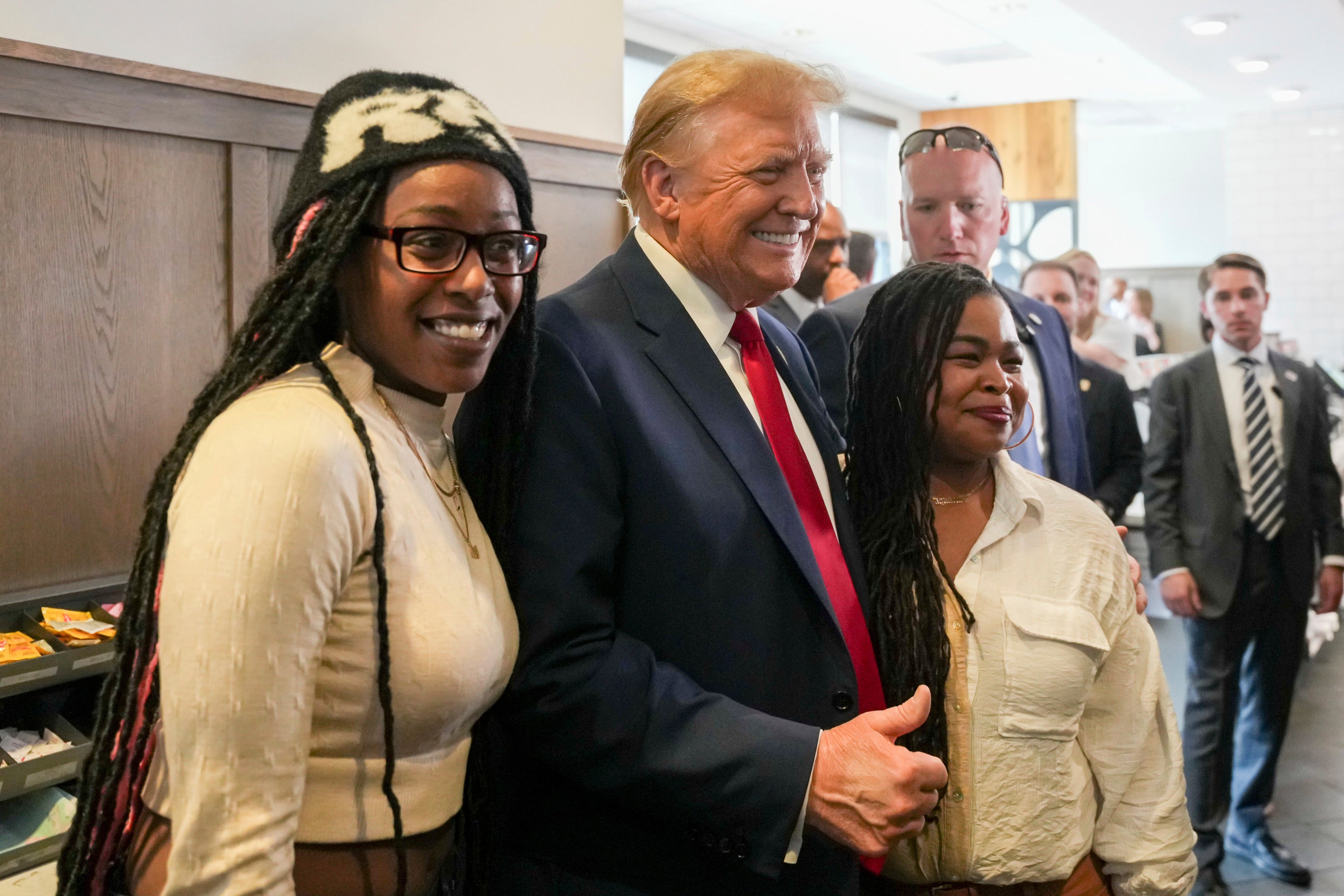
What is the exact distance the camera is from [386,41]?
2.94 metres

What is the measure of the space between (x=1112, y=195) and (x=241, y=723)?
12334 millimetres

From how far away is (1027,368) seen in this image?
7.32 feet

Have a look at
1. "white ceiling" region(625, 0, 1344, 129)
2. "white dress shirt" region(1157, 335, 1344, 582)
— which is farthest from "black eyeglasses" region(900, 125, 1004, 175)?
"white ceiling" region(625, 0, 1344, 129)

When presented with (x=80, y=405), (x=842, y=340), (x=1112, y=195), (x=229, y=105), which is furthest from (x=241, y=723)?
(x=1112, y=195)

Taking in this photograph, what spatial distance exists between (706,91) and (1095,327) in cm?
587

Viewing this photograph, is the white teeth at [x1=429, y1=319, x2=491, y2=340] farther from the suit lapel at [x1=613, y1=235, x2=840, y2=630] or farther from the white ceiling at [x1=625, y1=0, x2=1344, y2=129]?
the white ceiling at [x1=625, y1=0, x2=1344, y2=129]

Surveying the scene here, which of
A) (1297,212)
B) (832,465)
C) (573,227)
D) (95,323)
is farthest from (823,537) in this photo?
(1297,212)

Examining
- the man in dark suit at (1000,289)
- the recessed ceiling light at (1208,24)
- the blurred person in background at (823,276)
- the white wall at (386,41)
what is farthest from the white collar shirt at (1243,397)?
the recessed ceiling light at (1208,24)

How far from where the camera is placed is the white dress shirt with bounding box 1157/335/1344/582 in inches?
136

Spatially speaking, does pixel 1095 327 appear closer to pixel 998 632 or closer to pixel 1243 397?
pixel 1243 397

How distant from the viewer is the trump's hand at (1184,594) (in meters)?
3.41

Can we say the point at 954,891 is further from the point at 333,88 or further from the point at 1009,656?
the point at 333,88

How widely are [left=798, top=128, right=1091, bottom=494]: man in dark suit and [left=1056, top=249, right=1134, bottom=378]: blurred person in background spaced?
3.07 metres

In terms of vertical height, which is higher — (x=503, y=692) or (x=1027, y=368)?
(x=1027, y=368)
